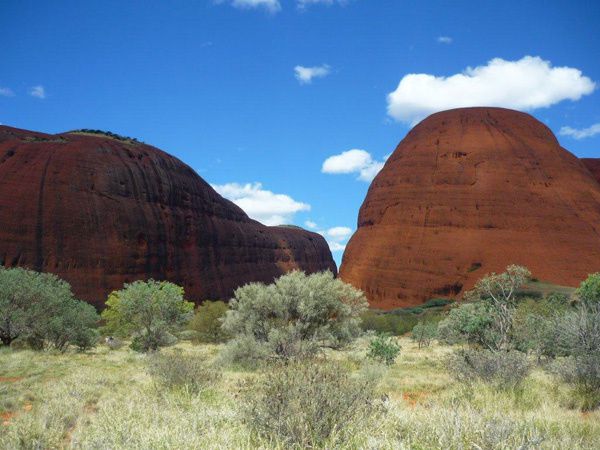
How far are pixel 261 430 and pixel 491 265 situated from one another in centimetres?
5107

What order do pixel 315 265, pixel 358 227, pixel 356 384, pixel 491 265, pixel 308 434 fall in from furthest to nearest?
1. pixel 315 265
2. pixel 358 227
3. pixel 491 265
4. pixel 356 384
5. pixel 308 434

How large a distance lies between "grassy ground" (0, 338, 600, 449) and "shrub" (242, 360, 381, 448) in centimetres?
18

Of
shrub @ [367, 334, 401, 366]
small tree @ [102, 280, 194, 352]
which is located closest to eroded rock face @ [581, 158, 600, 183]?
shrub @ [367, 334, 401, 366]

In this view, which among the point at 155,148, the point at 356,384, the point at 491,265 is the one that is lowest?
the point at 356,384

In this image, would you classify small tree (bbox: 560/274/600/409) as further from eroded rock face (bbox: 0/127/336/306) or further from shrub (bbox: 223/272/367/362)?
eroded rock face (bbox: 0/127/336/306)

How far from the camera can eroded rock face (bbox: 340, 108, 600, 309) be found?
52719mm

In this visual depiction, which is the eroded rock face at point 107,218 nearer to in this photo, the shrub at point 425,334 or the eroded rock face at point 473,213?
the eroded rock face at point 473,213

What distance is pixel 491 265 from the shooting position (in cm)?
5141

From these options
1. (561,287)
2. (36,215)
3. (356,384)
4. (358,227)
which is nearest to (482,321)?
(356,384)

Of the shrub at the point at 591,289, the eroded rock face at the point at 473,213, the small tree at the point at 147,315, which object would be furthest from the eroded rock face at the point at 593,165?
the small tree at the point at 147,315

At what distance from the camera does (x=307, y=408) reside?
5.18 m

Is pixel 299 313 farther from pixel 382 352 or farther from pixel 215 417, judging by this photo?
pixel 215 417

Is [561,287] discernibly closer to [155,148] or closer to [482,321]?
[482,321]

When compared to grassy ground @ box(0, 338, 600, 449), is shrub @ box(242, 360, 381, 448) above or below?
above
